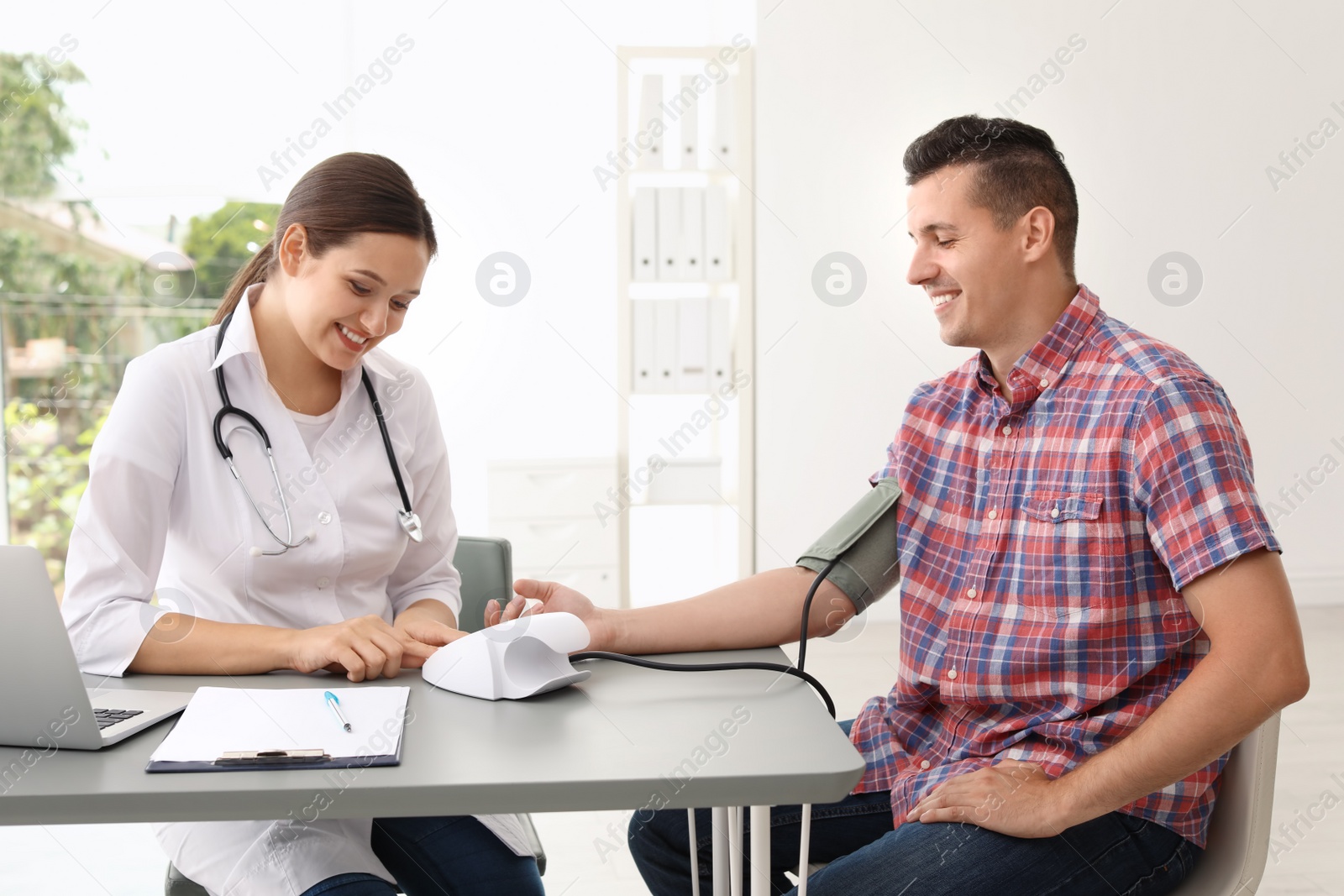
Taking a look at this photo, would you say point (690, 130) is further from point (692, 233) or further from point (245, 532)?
point (245, 532)

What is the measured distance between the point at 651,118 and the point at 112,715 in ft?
10.3

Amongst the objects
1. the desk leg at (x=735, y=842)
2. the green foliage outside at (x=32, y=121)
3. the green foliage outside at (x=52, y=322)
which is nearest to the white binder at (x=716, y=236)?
the green foliage outside at (x=52, y=322)

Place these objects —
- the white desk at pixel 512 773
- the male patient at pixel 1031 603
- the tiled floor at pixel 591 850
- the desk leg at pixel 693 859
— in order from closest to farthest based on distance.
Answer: the white desk at pixel 512 773
the male patient at pixel 1031 603
the desk leg at pixel 693 859
the tiled floor at pixel 591 850

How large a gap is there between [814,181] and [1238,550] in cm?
315

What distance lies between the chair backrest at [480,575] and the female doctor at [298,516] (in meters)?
0.10

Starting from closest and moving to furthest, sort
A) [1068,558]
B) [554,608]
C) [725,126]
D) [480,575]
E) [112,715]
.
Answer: [112,715] < [1068,558] < [554,608] < [480,575] < [725,126]

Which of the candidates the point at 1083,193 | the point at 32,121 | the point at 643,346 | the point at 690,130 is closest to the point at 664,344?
the point at 643,346

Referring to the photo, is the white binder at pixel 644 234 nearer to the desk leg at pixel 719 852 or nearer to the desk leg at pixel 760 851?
the desk leg at pixel 719 852

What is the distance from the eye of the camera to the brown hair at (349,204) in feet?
4.84

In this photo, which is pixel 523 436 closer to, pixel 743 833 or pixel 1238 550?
pixel 743 833

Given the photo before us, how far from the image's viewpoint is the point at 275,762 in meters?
0.91

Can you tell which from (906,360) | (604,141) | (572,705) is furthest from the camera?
(604,141)

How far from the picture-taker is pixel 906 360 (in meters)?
4.16

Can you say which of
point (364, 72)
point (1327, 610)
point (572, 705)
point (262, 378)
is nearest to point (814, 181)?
point (364, 72)
